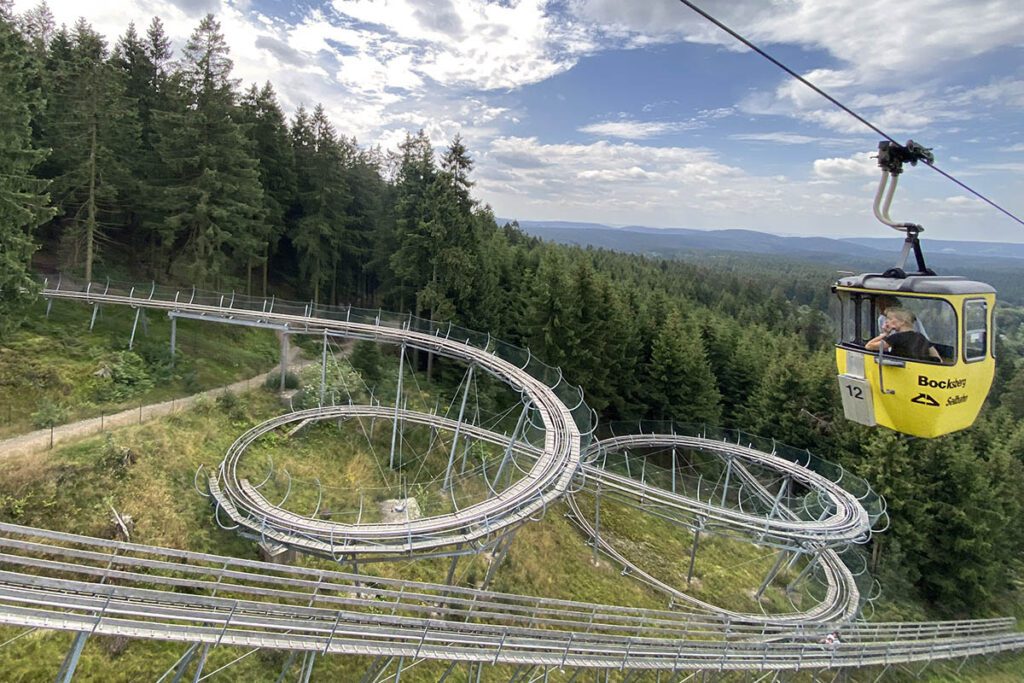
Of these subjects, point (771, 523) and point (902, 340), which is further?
point (771, 523)

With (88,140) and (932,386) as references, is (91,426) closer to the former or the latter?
(88,140)

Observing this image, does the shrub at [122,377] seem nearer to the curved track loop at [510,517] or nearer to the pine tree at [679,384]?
the curved track loop at [510,517]

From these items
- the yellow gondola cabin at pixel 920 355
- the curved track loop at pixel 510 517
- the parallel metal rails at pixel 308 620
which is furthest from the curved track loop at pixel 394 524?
the yellow gondola cabin at pixel 920 355

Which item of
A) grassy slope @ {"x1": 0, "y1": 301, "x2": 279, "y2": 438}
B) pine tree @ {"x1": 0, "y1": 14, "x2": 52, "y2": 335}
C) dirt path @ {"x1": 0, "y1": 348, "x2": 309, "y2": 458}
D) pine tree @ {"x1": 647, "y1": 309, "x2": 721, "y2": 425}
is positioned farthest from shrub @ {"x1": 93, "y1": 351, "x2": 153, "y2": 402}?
pine tree @ {"x1": 647, "y1": 309, "x2": 721, "y2": 425}

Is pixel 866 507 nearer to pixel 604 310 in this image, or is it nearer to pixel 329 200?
pixel 604 310

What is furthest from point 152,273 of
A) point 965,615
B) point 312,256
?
point 965,615

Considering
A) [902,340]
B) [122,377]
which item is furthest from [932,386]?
[122,377]

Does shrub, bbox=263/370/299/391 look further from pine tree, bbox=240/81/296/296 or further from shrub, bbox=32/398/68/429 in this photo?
pine tree, bbox=240/81/296/296
